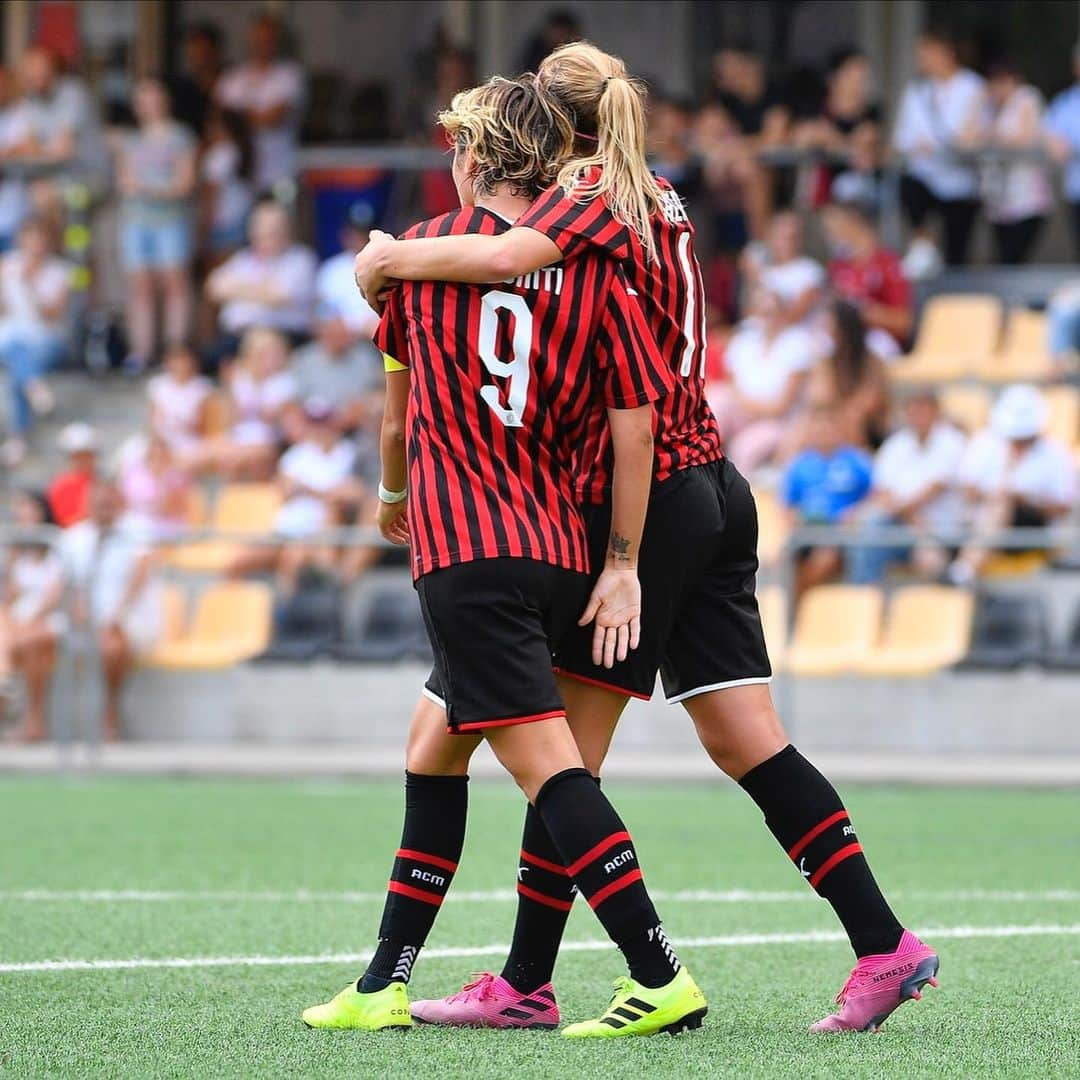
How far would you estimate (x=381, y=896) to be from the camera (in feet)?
23.1

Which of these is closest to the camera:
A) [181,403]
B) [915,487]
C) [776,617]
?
[776,617]

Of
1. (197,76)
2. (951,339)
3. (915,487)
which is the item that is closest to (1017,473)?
(915,487)

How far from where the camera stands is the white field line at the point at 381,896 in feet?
22.5

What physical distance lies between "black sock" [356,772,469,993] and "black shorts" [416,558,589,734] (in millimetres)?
349

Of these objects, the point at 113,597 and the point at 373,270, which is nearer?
the point at 373,270

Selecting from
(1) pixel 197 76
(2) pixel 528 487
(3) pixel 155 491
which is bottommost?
(3) pixel 155 491

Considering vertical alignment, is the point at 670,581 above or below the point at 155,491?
above

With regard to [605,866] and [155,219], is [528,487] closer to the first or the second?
[605,866]

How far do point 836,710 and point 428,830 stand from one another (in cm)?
746

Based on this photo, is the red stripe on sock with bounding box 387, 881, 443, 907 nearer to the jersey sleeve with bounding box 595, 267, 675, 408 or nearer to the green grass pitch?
the green grass pitch

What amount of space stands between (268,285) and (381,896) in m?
9.96

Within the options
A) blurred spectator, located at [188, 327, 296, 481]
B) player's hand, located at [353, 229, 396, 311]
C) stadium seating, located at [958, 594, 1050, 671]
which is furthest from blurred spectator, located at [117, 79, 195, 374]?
player's hand, located at [353, 229, 396, 311]

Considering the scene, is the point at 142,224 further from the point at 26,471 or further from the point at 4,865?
the point at 4,865

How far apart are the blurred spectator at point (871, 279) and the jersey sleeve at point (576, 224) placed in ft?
35.3
